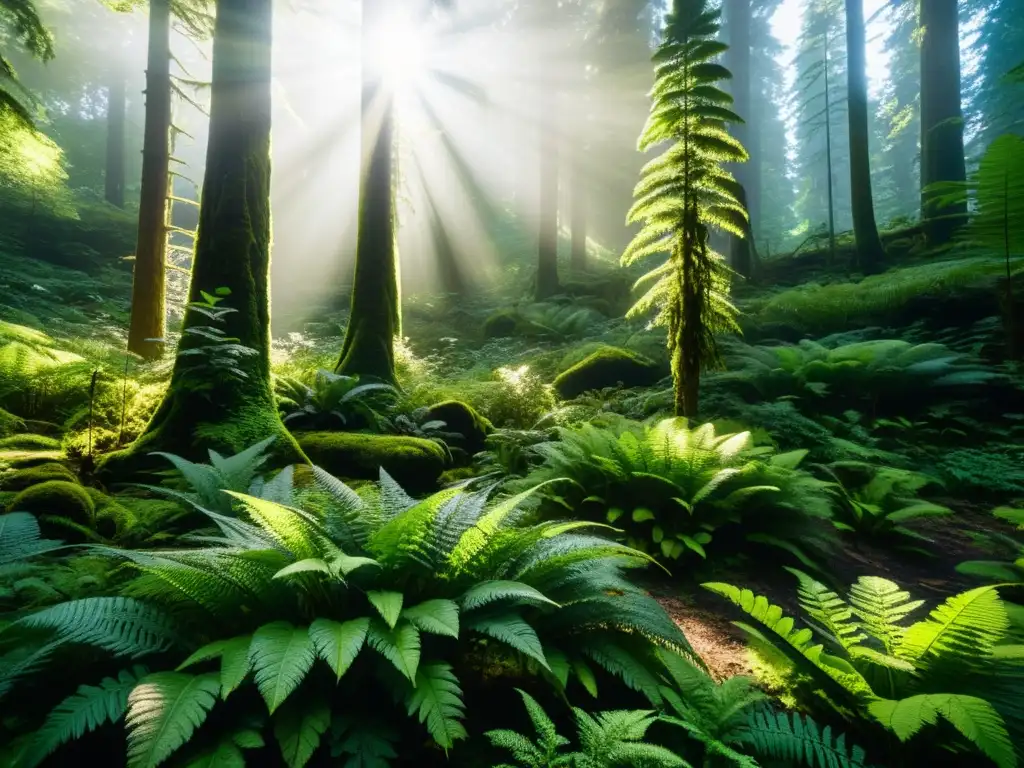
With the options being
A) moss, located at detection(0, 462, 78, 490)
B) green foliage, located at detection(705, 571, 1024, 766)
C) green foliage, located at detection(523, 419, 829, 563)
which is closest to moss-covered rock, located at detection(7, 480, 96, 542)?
moss, located at detection(0, 462, 78, 490)

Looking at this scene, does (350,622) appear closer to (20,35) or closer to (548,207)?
(20,35)

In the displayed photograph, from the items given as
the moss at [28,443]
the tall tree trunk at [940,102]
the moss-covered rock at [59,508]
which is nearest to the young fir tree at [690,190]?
the moss-covered rock at [59,508]

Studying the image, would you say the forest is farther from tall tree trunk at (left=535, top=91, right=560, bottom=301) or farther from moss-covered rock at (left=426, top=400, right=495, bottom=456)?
tall tree trunk at (left=535, top=91, right=560, bottom=301)

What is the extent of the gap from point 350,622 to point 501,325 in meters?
12.8

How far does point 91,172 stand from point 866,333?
36062 mm

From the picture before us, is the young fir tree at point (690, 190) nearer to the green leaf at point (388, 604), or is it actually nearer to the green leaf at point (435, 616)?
the green leaf at point (435, 616)

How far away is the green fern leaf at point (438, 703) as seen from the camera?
1497 millimetres

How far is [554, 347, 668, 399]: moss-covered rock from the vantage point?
27.9 ft

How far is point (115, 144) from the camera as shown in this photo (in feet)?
76.5

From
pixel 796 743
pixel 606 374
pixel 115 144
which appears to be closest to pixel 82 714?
pixel 796 743

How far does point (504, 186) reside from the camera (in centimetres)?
2758

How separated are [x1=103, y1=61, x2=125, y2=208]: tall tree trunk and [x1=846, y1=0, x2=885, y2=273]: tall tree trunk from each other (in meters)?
27.5

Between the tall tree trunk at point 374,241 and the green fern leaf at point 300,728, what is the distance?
6.12m

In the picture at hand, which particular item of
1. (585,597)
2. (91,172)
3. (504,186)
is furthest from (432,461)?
(91,172)
